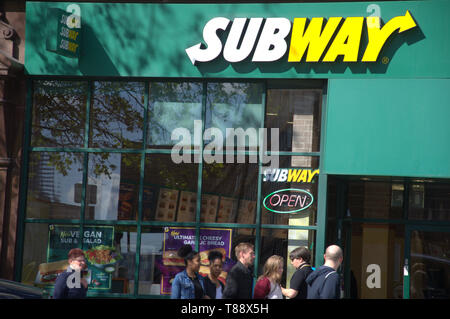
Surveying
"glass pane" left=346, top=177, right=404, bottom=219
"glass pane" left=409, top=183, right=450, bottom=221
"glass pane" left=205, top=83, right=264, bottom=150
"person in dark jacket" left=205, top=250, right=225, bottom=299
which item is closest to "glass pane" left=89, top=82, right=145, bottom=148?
"glass pane" left=205, top=83, right=264, bottom=150

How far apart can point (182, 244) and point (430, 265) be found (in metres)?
4.63

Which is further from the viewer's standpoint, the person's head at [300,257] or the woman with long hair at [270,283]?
the person's head at [300,257]

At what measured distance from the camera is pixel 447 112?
11.5 metres

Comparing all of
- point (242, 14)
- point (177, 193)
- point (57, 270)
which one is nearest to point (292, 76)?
point (242, 14)

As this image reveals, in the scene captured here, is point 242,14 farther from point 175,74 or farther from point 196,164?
point 196,164

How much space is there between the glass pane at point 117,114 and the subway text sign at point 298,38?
4.49 feet

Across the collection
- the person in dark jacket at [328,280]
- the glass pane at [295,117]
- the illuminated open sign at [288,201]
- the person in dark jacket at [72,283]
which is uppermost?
the glass pane at [295,117]

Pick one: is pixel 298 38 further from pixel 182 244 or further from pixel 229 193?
pixel 182 244

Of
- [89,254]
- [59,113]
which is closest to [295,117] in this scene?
[59,113]

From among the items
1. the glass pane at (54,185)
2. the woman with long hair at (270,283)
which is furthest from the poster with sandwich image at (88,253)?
the woman with long hair at (270,283)

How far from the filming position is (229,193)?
40.2 ft

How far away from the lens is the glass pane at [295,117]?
481 inches

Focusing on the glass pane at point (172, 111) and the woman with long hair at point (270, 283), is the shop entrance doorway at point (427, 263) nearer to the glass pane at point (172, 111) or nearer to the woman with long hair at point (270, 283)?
the woman with long hair at point (270, 283)
